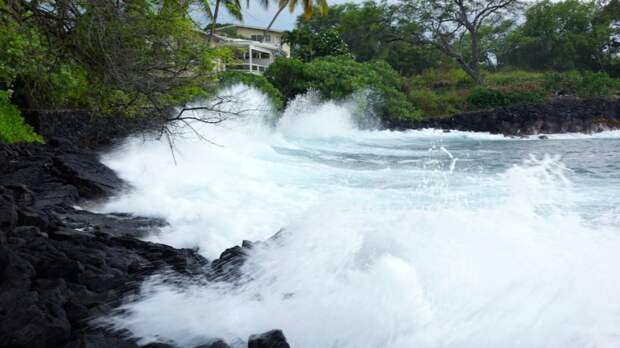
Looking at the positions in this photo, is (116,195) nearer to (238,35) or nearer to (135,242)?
(135,242)

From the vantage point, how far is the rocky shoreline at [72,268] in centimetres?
347

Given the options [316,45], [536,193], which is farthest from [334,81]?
[536,193]

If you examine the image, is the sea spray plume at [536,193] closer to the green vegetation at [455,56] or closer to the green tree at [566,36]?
the green vegetation at [455,56]

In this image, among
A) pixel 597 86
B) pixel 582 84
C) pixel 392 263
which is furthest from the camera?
pixel 582 84

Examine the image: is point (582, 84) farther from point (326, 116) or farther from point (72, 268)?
point (72, 268)

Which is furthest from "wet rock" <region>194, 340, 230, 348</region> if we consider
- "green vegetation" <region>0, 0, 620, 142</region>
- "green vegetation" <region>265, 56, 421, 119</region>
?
"green vegetation" <region>265, 56, 421, 119</region>

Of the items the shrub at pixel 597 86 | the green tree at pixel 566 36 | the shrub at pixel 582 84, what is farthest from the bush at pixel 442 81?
the green tree at pixel 566 36

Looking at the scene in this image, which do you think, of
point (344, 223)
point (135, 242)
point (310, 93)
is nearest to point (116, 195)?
point (135, 242)

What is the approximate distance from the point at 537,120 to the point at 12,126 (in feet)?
80.9

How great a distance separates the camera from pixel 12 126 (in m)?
11.2

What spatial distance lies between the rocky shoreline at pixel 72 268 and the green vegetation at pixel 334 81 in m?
19.7

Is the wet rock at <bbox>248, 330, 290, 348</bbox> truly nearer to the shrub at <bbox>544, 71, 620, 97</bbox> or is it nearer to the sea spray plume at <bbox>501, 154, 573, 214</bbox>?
the sea spray plume at <bbox>501, 154, 573, 214</bbox>

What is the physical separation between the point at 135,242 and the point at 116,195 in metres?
3.35

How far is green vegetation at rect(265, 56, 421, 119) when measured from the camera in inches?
1058
